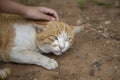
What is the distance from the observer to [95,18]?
3564 mm

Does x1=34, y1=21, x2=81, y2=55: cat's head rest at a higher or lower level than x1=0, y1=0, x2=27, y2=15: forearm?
lower

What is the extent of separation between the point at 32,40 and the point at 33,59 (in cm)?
17

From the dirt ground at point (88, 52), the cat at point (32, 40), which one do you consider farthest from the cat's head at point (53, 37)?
the dirt ground at point (88, 52)

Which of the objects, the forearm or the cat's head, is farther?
the forearm

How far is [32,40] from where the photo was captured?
2.75m

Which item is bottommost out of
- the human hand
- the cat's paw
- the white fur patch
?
the cat's paw

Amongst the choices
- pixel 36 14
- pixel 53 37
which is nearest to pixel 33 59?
pixel 53 37

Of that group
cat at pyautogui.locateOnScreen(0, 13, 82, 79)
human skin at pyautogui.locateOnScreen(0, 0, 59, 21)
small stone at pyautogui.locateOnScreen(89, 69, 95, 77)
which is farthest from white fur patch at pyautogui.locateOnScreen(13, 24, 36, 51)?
small stone at pyautogui.locateOnScreen(89, 69, 95, 77)

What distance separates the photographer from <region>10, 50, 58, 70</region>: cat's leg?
2697mm

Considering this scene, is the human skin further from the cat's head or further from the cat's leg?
the cat's leg

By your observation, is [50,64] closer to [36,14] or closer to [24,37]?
[24,37]

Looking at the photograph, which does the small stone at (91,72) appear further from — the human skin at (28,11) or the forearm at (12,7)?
the forearm at (12,7)

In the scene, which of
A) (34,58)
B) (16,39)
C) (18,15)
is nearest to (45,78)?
(34,58)

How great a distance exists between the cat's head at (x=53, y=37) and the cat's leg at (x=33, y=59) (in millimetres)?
82
